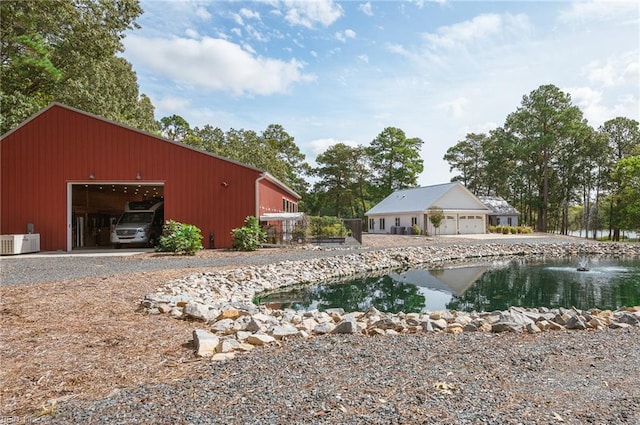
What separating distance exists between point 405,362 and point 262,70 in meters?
12.8

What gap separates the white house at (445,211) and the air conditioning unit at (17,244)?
79.4 ft

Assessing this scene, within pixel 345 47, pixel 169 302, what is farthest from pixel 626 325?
pixel 345 47

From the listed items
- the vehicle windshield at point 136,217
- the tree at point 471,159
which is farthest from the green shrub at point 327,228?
the tree at point 471,159

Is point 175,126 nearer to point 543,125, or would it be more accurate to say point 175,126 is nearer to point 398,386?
point 543,125

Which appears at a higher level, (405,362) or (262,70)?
(262,70)

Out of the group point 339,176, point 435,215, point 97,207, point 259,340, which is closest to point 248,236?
point 97,207

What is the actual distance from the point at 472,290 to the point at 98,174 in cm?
1406

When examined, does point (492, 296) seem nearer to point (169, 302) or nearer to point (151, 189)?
point (169, 302)

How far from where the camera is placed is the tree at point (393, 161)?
4222cm

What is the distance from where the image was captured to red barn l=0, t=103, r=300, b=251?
14609mm

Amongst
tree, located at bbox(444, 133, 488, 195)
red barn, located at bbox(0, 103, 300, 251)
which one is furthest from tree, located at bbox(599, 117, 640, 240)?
red barn, located at bbox(0, 103, 300, 251)

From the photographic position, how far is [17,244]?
13289mm

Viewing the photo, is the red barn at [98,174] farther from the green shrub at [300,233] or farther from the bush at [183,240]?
the green shrub at [300,233]

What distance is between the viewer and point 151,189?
1900 centimetres
